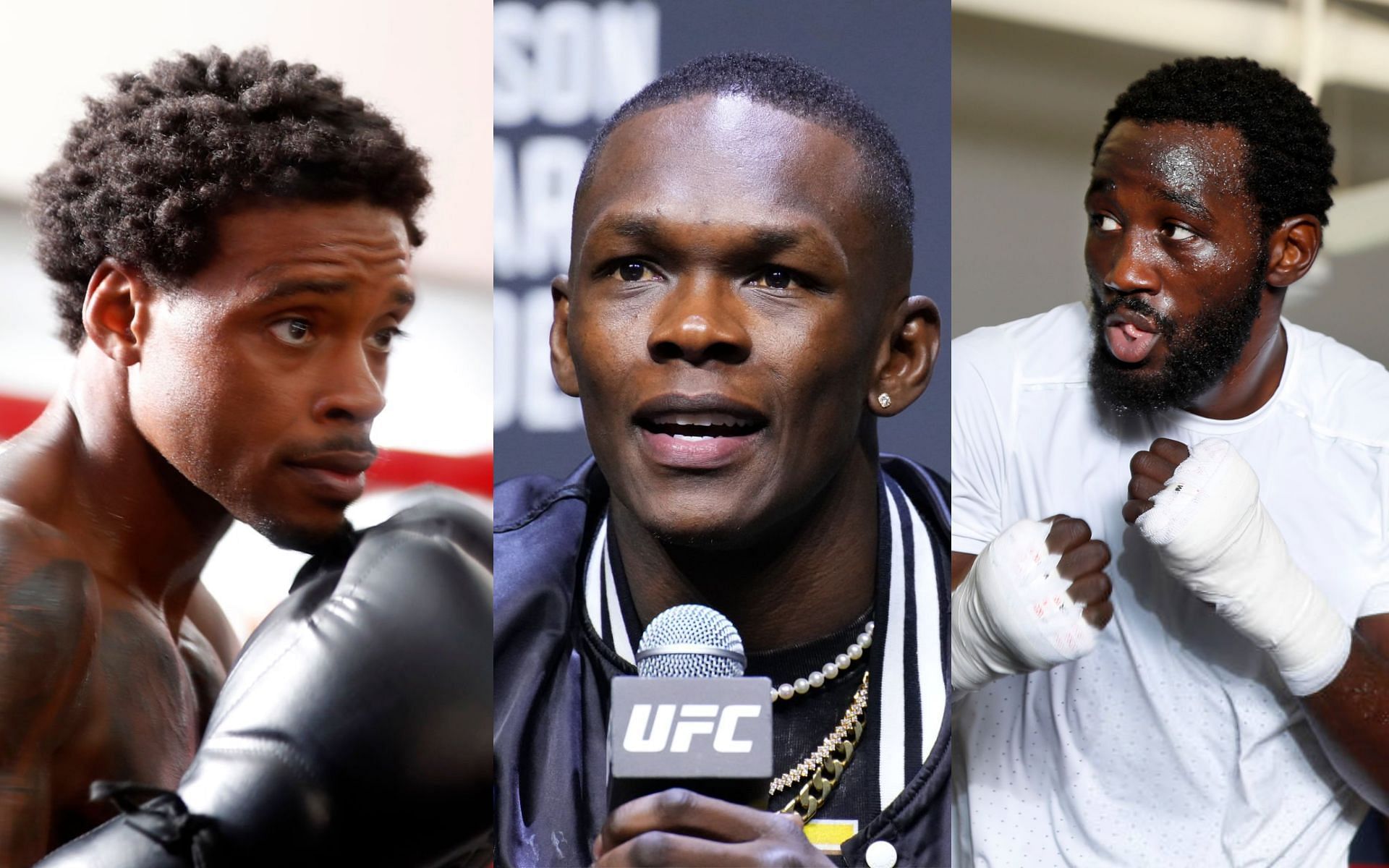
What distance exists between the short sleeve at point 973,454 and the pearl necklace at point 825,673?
0.73ft

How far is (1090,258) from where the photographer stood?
2.48m

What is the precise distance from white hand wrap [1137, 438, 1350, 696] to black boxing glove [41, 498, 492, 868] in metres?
1.08

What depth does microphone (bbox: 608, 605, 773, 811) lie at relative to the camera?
6.76 ft

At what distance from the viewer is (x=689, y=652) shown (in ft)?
6.88

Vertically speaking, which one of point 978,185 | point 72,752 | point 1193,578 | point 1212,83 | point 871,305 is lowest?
point 72,752

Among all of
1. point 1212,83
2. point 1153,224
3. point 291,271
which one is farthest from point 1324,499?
point 291,271

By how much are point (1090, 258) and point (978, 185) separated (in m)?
0.23

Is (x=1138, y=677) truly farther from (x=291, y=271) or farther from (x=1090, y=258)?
(x=291, y=271)

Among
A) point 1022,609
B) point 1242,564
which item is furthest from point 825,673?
point 1242,564

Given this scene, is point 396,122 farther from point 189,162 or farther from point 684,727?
point 684,727

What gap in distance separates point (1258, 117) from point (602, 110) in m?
1.04

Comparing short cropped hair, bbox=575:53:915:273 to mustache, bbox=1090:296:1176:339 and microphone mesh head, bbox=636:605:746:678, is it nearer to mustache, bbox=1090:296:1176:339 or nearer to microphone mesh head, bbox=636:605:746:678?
mustache, bbox=1090:296:1176:339

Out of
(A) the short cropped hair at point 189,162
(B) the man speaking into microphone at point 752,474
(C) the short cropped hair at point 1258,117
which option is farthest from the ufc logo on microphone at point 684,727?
(C) the short cropped hair at point 1258,117

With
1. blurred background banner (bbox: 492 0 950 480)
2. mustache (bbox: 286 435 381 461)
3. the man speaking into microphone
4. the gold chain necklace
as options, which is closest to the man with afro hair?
mustache (bbox: 286 435 381 461)
